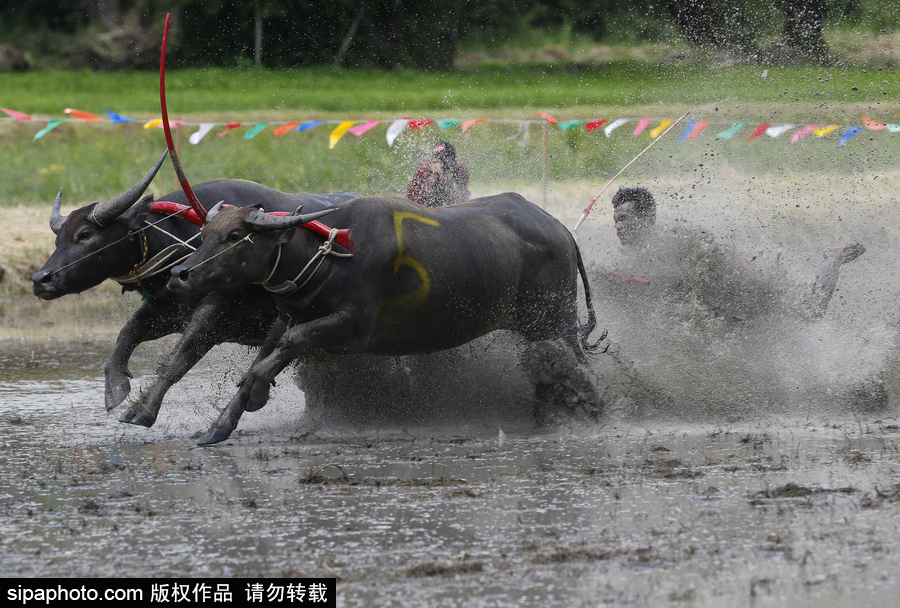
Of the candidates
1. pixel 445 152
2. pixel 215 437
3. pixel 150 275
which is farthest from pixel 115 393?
pixel 445 152

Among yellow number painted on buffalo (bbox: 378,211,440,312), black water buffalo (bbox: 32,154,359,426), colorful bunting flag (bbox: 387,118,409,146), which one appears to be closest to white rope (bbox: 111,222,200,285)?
black water buffalo (bbox: 32,154,359,426)

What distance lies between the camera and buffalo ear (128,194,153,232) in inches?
283

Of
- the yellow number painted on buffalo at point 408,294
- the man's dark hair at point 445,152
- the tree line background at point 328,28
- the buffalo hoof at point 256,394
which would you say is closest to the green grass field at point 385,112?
the tree line background at point 328,28

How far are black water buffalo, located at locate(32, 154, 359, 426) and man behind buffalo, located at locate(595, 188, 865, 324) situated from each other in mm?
2756

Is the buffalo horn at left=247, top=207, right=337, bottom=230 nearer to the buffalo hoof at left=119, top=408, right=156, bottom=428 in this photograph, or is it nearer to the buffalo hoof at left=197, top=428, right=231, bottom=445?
the buffalo hoof at left=197, top=428, right=231, bottom=445

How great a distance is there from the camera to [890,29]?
92.9 feet

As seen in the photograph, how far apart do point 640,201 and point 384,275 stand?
3631mm

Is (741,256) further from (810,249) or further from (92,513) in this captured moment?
(92,513)

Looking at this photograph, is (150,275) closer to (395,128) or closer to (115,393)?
(115,393)

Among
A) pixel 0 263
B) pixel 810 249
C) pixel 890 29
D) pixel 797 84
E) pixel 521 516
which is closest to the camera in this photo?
pixel 521 516

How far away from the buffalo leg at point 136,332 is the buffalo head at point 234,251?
1.22 meters

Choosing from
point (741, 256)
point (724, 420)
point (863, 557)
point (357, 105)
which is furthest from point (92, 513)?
point (357, 105)

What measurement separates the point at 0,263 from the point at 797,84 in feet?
51.8

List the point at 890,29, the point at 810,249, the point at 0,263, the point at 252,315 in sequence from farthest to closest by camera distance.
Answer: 1. the point at 890,29
2. the point at 0,263
3. the point at 810,249
4. the point at 252,315
